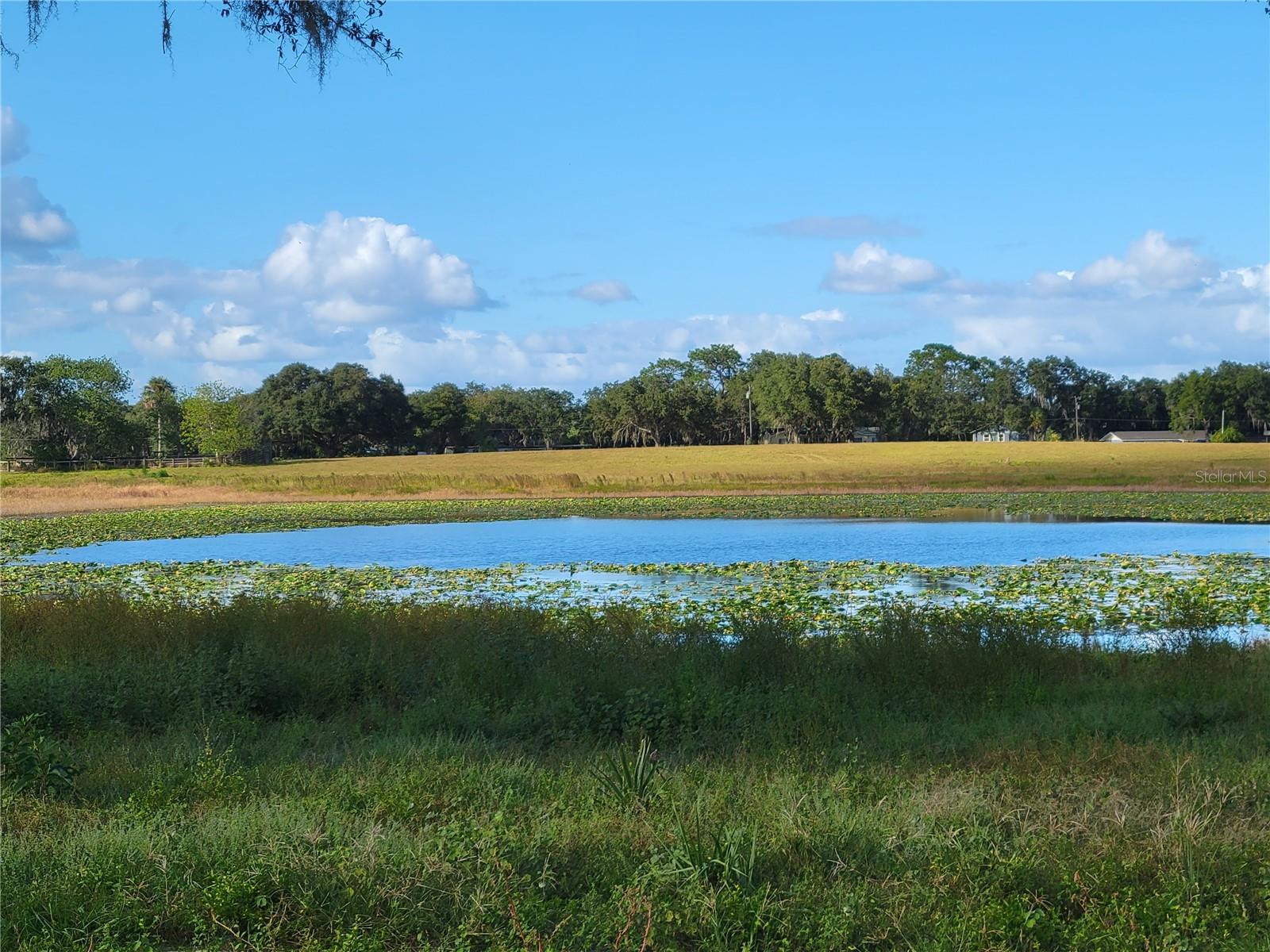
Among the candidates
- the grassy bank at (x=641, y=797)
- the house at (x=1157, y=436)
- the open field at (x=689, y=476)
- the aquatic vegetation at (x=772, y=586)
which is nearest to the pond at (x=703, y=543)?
the aquatic vegetation at (x=772, y=586)

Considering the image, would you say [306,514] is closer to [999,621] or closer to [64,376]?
[999,621]

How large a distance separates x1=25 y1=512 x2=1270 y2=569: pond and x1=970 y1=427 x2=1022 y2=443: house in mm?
104913

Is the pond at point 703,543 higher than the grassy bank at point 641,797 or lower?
lower

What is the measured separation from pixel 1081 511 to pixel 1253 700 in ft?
105

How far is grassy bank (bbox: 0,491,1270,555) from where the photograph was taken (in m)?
35.7

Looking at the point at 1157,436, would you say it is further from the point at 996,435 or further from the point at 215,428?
the point at 215,428

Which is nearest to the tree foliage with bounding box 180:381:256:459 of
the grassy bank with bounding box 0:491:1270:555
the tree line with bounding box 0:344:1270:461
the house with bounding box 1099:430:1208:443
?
the tree line with bounding box 0:344:1270:461

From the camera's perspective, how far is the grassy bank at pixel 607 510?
35656 mm

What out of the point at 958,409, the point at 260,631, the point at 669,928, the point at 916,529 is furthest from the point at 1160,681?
the point at 958,409

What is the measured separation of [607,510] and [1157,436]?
11677cm

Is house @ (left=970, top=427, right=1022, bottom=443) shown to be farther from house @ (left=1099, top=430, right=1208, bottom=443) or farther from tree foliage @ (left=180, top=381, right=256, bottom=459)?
tree foliage @ (left=180, top=381, right=256, bottom=459)

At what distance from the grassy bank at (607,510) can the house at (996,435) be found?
90.6 metres

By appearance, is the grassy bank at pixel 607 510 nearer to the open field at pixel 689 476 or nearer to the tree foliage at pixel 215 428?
the open field at pixel 689 476

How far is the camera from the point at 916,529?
3228 cm
